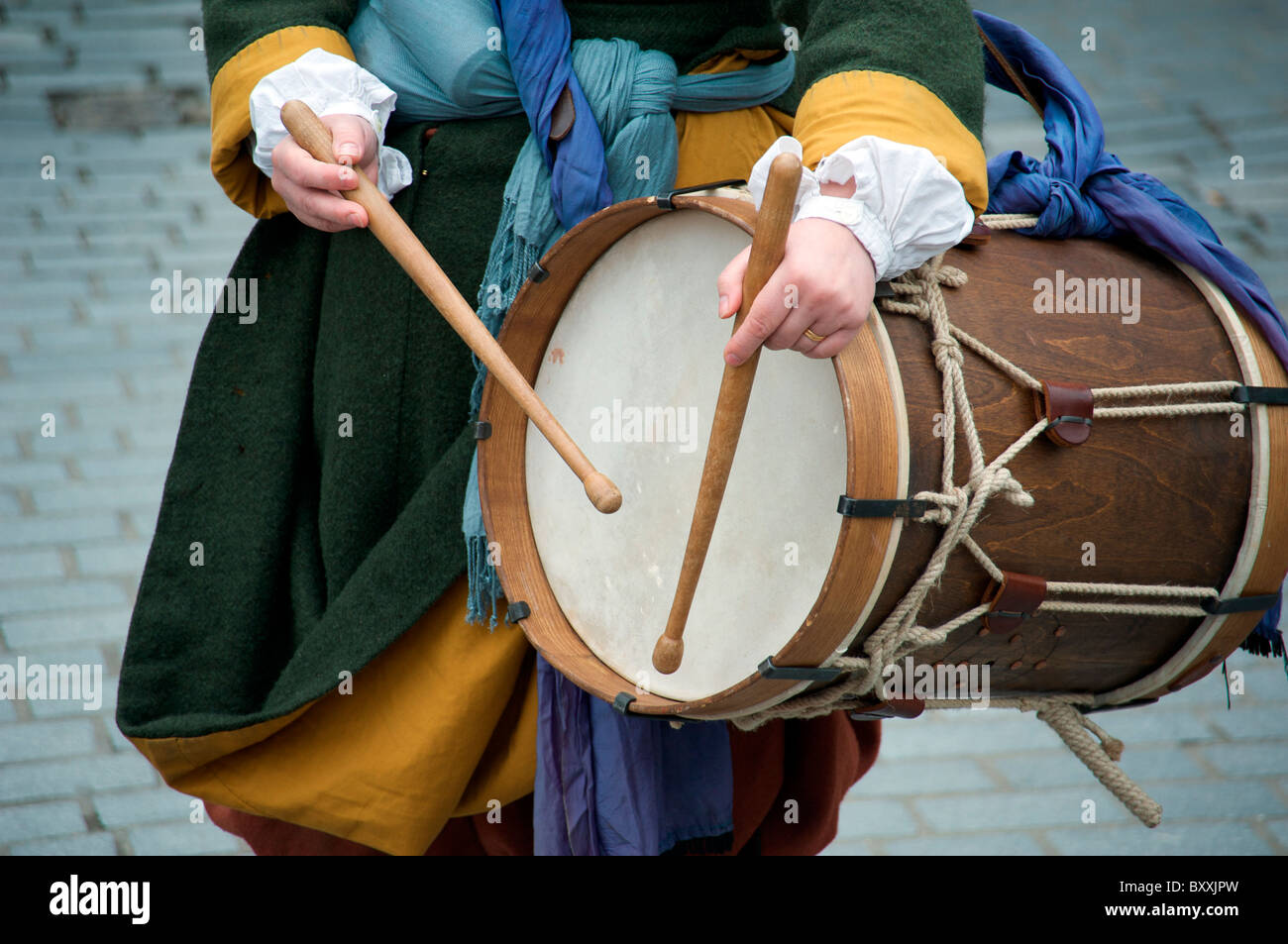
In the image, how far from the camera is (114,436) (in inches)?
162

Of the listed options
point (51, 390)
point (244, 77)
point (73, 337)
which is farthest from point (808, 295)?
point (73, 337)

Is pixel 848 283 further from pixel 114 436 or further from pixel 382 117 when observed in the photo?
pixel 114 436

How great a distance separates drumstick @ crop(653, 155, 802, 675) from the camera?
1.20 meters

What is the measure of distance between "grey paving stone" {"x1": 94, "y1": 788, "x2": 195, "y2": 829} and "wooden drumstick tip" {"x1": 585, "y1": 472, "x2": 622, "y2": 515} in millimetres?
1712

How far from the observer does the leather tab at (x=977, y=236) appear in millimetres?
1577

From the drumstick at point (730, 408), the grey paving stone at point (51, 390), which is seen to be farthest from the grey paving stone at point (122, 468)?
the drumstick at point (730, 408)

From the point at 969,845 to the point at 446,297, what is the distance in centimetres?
177

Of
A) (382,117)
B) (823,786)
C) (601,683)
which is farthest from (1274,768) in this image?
(382,117)

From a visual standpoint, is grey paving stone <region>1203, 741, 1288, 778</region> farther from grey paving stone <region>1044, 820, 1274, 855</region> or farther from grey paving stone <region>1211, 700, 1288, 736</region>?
grey paving stone <region>1044, 820, 1274, 855</region>

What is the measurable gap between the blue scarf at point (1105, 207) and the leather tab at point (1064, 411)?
243 mm

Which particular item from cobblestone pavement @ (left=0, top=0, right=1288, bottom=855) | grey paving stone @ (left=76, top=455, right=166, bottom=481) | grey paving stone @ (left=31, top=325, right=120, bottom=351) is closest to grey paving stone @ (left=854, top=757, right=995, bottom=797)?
cobblestone pavement @ (left=0, top=0, right=1288, bottom=855)

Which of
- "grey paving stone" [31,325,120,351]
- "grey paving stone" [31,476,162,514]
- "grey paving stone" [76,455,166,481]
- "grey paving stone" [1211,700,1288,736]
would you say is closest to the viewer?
"grey paving stone" [1211,700,1288,736]

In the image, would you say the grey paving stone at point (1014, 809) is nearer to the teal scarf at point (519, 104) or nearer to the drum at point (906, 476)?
the drum at point (906, 476)

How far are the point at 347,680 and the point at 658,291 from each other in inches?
24.0
